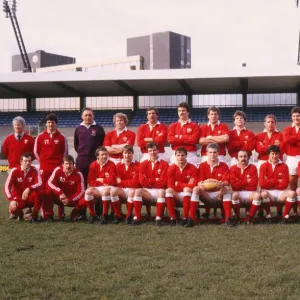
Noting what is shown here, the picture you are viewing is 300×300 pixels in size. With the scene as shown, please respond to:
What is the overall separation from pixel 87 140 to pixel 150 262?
10.2ft

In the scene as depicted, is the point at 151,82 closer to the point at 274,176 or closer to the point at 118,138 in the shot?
the point at 118,138

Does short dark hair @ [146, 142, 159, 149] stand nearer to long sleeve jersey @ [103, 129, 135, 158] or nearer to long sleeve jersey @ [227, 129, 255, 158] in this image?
long sleeve jersey @ [103, 129, 135, 158]

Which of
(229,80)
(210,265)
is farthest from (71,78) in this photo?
(210,265)

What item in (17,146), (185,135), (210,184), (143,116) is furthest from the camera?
(143,116)

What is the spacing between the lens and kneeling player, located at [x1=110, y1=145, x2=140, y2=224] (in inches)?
247

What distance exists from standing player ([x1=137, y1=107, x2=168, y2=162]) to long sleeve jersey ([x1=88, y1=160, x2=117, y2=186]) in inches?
18.8

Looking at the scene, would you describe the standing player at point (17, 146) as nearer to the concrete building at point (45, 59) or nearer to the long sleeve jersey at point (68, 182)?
the long sleeve jersey at point (68, 182)

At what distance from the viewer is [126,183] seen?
6418 millimetres

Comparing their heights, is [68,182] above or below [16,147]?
below

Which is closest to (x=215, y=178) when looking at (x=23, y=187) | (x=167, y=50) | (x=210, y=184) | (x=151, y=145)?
(x=210, y=184)

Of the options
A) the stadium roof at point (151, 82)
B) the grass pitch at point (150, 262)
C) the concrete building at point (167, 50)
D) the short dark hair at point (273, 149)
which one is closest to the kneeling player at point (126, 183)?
the grass pitch at point (150, 262)

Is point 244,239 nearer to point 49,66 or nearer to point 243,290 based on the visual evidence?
point 243,290

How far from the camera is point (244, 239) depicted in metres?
4.99

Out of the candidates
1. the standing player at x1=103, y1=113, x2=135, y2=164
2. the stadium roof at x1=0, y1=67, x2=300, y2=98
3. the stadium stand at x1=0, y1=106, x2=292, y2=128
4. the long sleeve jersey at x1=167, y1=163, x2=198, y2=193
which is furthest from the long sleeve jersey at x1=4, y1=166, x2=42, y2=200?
the stadium stand at x1=0, y1=106, x2=292, y2=128
